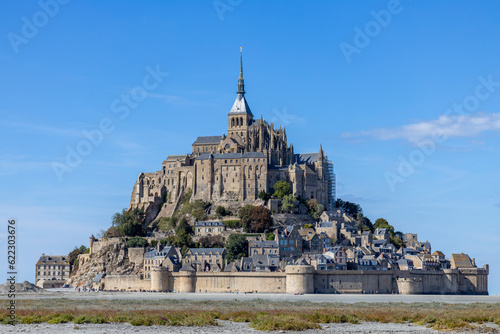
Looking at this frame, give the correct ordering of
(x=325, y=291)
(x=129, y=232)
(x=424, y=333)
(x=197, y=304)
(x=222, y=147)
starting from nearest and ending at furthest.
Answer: (x=424, y=333), (x=197, y=304), (x=325, y=291), (x=129, y=232), (x=222, y=147)

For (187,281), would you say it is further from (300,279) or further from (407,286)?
(407,286)

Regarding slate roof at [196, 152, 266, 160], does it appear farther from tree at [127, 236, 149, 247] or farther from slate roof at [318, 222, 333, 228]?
tree at [127, 236, 149, 247]

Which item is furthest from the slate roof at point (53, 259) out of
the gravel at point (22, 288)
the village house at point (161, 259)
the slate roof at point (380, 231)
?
the slate roof at point (380, 231)

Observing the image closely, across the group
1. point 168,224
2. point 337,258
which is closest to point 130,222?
point 168,224

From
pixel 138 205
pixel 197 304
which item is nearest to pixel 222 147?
pixel 138 205

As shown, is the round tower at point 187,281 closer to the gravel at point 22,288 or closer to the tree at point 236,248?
the tree at point 236,248

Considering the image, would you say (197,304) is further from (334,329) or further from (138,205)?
(138,205)

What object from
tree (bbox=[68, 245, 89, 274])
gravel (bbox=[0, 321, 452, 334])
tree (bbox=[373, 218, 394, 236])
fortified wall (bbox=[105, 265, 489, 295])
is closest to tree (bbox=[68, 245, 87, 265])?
tree (bbox=[68, 245, 89, 274])
